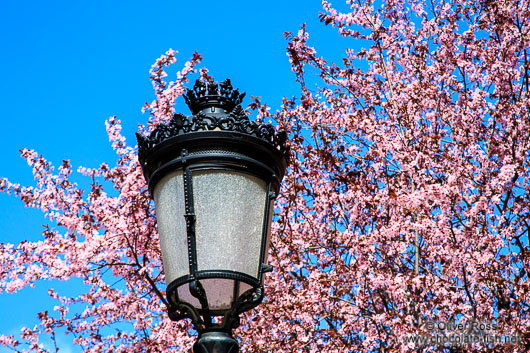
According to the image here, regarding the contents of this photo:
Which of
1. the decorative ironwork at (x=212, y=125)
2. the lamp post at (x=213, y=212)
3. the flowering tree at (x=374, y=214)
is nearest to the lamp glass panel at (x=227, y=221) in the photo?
the lamp post at (x=213, y=212)

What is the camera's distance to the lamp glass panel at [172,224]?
3.33m

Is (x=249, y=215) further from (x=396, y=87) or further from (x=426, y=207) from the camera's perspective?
(x=396, y=87)

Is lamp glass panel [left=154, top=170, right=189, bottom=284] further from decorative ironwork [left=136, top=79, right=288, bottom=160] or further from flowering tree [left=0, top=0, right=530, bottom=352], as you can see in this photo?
flowering tree [left=0, top=0, right=530, bottom=352]

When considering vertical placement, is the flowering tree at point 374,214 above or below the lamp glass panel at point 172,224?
above

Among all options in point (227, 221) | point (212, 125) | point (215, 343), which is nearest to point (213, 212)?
point (227, 221)

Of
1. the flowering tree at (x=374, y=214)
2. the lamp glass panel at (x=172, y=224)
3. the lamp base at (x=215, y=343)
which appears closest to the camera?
the lamp base at (x=215, y=343)

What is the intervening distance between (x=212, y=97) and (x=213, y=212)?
2.67 feet

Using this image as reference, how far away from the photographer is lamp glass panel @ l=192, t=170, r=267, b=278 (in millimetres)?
3262

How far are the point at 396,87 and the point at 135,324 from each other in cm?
589

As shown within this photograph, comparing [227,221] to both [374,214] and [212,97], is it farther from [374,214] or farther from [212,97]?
[374,214]

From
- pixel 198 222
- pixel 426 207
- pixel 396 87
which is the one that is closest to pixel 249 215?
pixel 198 222

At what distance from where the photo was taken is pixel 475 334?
8836 mm

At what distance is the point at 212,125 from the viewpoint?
3465 millimetres

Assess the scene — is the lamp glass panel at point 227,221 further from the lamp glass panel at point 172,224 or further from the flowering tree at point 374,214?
the flowering tree at point 374,214
